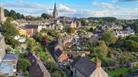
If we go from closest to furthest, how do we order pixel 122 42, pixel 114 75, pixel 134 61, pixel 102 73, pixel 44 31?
pixel 102 73, pixel 114 75, pixel 134 61, pixel 122 42, pixel 44 31

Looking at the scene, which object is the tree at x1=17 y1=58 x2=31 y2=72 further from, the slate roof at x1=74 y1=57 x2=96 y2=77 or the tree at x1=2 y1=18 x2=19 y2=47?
the tree at x1=2 y1=18 x2=19 y2=47

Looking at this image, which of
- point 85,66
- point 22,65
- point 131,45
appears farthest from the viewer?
point 131,45

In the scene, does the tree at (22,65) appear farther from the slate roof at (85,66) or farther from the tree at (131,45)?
the tree at (131,45)

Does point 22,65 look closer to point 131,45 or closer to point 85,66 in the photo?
point 85,66

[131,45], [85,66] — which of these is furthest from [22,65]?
[131,45]

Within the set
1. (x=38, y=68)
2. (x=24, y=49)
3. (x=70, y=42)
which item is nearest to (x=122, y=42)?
(x=70, y=42)

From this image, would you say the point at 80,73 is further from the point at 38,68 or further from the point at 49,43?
the point at 49,43

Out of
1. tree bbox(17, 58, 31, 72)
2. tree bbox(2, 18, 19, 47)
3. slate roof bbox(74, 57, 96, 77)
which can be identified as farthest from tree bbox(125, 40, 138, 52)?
tree bbox(17, 58, 31, 72)

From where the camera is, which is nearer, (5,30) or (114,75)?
(114,75)
